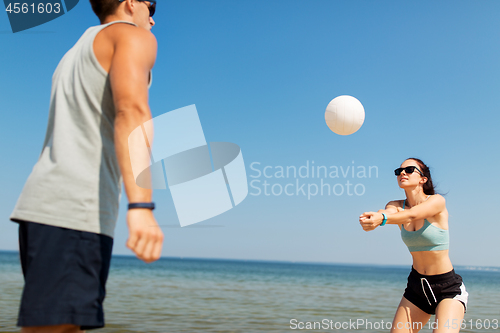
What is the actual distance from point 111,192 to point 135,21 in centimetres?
80

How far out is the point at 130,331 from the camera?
25.7ft

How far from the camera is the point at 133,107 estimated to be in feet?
4.73

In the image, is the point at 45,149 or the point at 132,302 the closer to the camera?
the point at 45,149

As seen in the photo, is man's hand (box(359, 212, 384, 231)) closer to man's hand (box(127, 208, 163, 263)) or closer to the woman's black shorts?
the woman's black shorts

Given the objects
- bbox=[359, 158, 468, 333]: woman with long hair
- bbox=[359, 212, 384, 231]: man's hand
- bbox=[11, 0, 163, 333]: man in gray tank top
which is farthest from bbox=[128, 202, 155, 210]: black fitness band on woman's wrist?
bbox=[359, 158, 468, 333]: woman with long hair

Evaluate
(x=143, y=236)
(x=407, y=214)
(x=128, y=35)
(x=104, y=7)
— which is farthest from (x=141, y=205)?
(x=407, y=214)

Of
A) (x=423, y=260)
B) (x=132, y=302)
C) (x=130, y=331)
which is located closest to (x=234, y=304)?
(x=132, y=302)

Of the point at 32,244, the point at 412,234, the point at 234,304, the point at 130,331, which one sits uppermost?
the point at 32,244

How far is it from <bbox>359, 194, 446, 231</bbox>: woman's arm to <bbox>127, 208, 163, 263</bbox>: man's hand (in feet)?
8.08

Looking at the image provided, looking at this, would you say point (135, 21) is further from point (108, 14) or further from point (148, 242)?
point (148, 242)

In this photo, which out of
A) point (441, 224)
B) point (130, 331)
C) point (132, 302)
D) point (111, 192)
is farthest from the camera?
point (132, 302)

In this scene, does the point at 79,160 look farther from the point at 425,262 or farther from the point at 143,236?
the point at 425,262

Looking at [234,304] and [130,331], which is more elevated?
[130,331]

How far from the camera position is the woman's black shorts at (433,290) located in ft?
13.1
